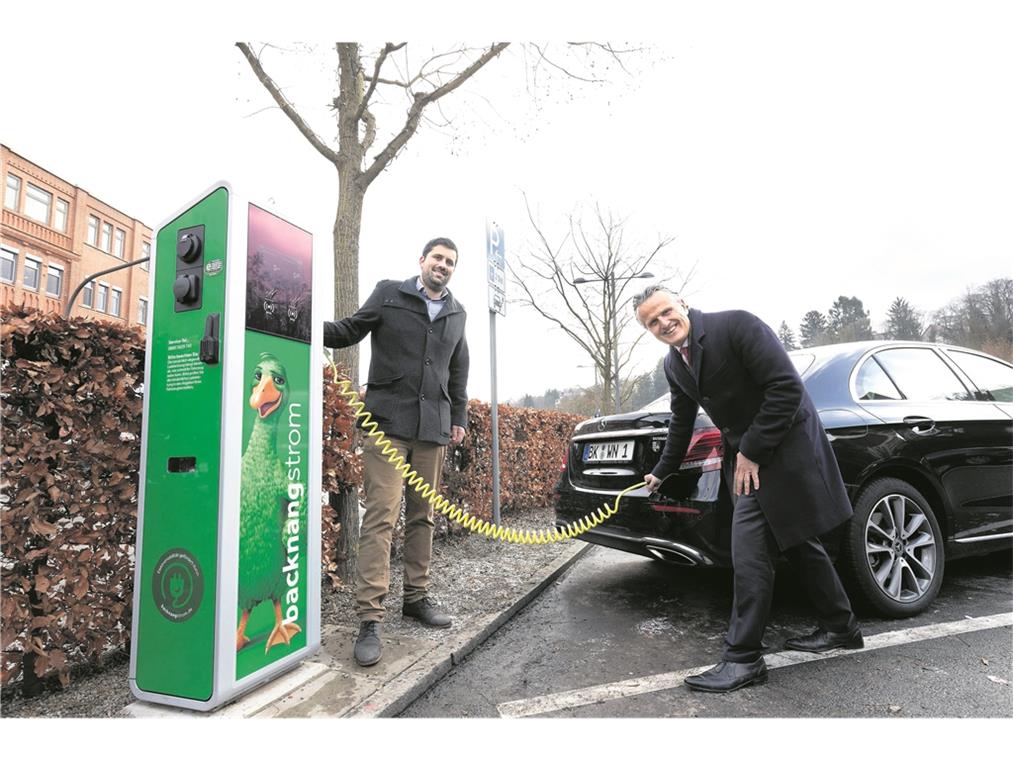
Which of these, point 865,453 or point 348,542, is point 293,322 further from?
point 865,453

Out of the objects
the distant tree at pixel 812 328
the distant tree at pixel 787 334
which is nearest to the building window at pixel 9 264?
the distant tree at pixel 812 328

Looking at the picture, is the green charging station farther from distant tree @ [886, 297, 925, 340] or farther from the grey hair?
distant tree @ [886, 297, 925, 340]

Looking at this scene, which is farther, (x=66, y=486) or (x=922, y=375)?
(x=922, y=375)

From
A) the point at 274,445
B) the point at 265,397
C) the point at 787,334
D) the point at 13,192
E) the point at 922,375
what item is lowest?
the point at 274,445

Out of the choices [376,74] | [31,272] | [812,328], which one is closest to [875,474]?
[376,74]

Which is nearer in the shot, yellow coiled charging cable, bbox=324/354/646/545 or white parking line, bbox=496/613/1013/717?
white parking line, bbox=496/613/1013/717

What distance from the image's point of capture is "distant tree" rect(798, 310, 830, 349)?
5488 cm

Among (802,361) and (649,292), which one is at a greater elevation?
(649,292)

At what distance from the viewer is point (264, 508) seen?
2455mm

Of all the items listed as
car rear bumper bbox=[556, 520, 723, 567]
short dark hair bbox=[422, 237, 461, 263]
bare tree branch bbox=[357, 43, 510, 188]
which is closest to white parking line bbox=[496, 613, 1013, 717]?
car rear bumper bbox=[556, 520, 723, 567]

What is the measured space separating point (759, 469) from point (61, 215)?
43.7 metres

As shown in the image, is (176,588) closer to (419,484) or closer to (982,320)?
(419,484)

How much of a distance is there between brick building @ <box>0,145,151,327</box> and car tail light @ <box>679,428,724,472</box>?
3247 cm

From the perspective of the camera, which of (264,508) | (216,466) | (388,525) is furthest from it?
(388,525)
